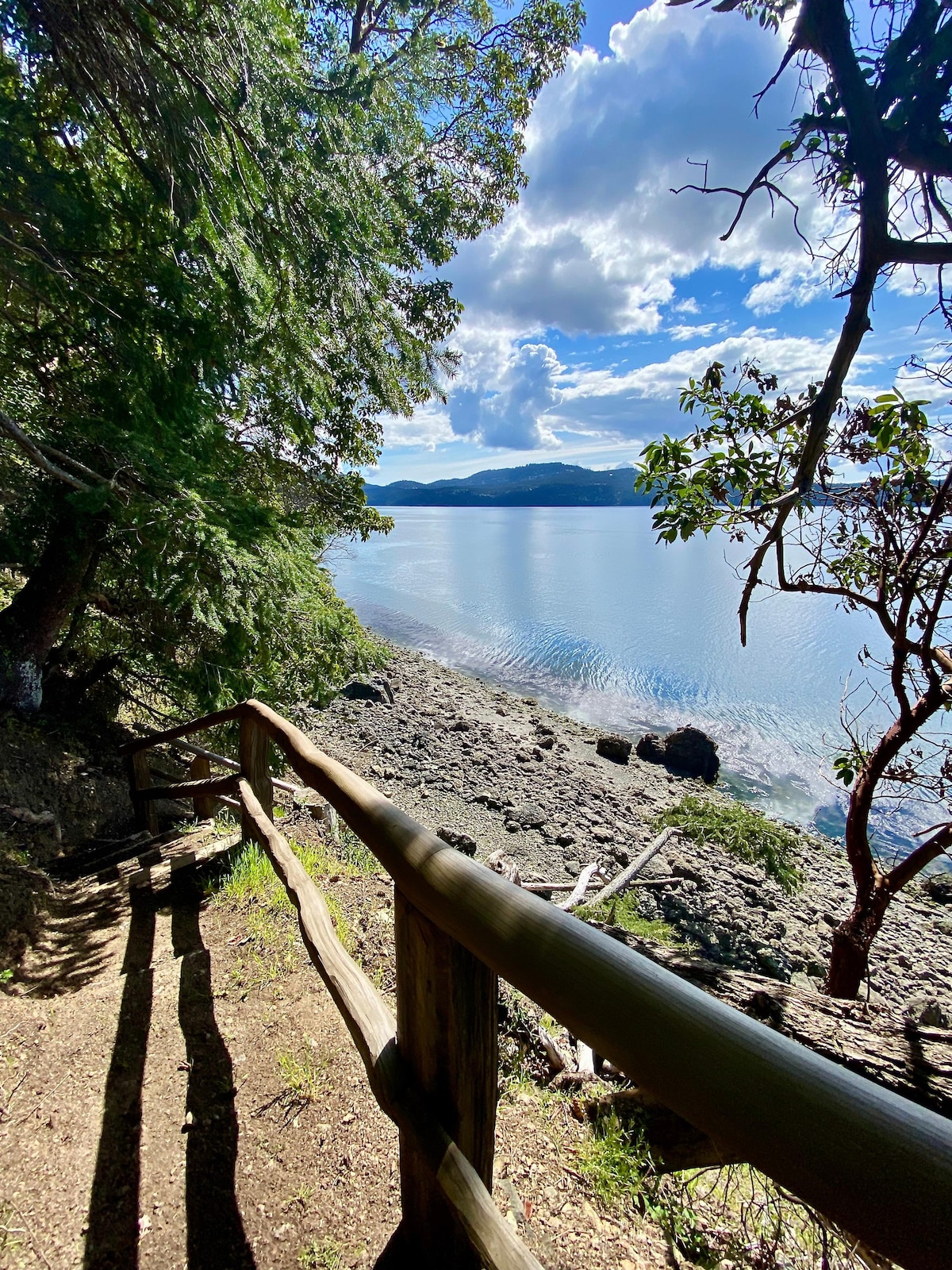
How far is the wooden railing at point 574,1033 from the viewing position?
584 mm

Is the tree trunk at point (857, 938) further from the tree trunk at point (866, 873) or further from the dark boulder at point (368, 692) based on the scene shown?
the dark boulder at point (368, 692)

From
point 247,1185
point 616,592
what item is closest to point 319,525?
point 247,1185

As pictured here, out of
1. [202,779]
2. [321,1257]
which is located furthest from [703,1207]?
[202,779]

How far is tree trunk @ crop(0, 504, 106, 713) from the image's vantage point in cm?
662

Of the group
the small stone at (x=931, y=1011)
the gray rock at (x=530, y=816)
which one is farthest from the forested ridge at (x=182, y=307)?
the small stone at (x=931, y=1011)

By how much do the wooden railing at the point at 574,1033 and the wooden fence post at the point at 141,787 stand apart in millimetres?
4527

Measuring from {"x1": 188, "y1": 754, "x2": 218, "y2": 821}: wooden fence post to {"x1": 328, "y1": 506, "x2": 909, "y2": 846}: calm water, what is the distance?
5.89 metres

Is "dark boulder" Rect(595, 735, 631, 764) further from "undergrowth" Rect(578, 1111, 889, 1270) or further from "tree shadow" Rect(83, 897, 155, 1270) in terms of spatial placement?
"tree shadow" Rect(83, 897, 155, 1270)

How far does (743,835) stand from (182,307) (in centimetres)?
1208

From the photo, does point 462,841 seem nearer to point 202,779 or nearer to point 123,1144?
point 202,779

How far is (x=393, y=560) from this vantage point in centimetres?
6525

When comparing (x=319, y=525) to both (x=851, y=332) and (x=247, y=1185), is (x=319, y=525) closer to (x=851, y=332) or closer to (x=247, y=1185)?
(x=851, y=332)

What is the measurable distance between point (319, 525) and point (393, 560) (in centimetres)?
5706

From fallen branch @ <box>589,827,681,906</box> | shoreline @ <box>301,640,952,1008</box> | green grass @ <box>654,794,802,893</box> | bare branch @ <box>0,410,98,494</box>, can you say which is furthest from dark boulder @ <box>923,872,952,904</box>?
bare branch @ <box>0,410,98,494</box>
